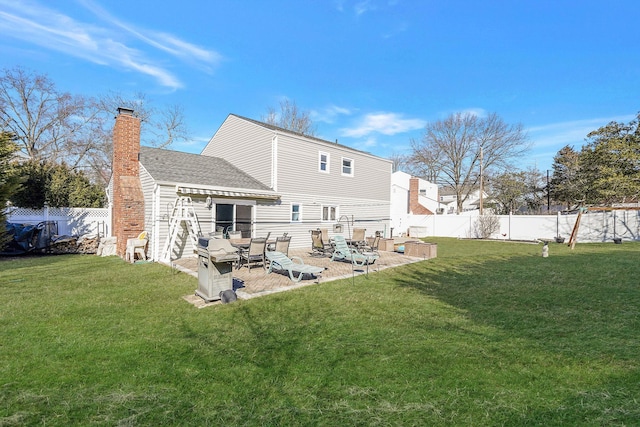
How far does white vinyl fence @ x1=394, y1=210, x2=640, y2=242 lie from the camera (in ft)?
67.3

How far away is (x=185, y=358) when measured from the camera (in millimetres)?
3846

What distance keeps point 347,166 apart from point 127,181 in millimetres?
11713

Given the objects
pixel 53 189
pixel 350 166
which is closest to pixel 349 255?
pixel 350 166

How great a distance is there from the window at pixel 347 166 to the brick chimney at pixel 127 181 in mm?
10837

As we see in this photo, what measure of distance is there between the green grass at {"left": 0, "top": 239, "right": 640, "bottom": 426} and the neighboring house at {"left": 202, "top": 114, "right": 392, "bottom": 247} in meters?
9.00

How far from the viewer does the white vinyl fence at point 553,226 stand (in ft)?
67.3

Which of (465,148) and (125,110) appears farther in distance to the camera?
(465,148)

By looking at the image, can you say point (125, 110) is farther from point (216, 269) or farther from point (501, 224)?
A: point (501, 224)

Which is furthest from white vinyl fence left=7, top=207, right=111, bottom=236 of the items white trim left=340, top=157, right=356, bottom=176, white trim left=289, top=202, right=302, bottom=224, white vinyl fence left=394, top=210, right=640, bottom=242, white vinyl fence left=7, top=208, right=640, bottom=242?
white vinyl fence left=394, top=210, right=640, bottom=242

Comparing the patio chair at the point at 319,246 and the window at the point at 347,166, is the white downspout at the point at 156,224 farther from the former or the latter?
the window at the point at 347,166

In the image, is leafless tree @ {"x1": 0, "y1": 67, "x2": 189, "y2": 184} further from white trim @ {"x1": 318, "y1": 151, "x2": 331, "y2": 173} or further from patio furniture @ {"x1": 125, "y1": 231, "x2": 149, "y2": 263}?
patio furniture @ {"x1": 125, "y1": 231, "x2": 149, "y2": 263}

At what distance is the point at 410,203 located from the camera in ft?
107

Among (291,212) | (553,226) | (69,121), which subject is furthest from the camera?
(69,121)

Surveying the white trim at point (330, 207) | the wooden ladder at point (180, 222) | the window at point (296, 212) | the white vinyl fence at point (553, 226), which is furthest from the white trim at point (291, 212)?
the white vinyl fence at point (553, 226)
